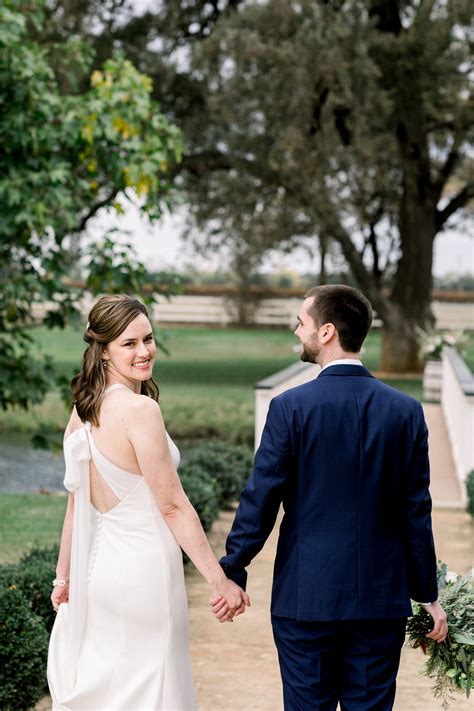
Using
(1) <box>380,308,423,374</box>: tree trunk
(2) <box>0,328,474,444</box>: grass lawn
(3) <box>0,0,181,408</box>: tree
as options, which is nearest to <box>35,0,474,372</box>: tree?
(1) <box>380,308,423,374</box>: tree trunk

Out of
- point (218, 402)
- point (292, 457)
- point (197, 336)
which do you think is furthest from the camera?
point (197, 336)

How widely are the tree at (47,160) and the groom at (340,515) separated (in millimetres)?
6673

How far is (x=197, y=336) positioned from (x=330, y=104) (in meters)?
29.4

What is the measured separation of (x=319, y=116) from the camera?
22.7m

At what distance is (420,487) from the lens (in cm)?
362

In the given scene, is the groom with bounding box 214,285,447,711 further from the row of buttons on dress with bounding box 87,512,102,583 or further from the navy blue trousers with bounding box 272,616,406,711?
the row of buttons on dress with bounding box 87,512,102,583

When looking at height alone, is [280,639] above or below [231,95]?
below

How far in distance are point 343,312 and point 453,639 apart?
1.32 m

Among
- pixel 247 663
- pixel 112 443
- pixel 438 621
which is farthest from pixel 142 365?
pixel 247 663

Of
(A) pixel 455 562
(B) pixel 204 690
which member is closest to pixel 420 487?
(B) pixel 204 690

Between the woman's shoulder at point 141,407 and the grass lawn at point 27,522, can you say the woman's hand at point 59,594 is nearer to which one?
the woman's shoulder at point 141,407

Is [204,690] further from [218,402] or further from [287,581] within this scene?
[218,402]

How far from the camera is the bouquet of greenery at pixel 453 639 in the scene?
3.92 metres

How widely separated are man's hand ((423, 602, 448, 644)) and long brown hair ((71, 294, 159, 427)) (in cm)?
136
